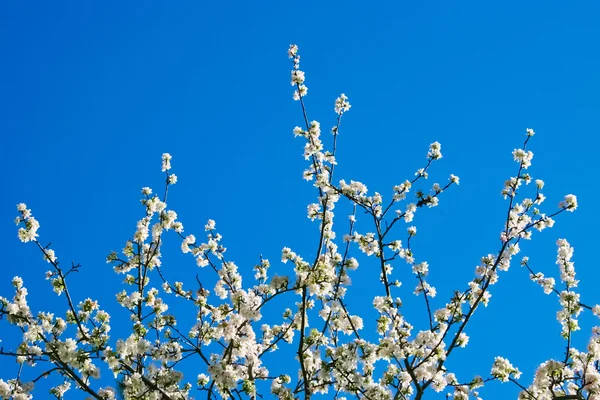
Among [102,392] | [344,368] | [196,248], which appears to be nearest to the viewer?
[344,368]

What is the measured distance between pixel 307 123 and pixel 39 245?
13.3ft

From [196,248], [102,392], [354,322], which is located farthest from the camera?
[196,248]

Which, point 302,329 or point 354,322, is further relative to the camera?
Answer: point 354,322

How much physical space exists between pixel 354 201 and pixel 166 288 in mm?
3033

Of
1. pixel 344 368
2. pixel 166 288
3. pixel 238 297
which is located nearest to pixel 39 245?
pixel 166 288

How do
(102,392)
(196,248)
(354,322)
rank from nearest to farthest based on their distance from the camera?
(102,392) < (354,322) < (196,248)

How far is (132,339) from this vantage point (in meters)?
7.60

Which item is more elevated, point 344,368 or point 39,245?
point 39,245

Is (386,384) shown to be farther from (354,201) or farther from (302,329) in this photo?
(354,201)

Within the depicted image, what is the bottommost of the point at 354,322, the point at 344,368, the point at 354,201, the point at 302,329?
the point at 344,368

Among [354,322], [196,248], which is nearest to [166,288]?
[196,248]

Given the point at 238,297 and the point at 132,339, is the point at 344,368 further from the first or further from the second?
the point at 132,339

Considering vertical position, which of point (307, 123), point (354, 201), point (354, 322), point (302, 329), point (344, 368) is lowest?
point (344, 368)

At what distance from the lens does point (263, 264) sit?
31.4 ft
